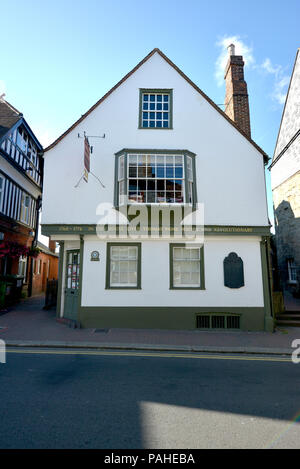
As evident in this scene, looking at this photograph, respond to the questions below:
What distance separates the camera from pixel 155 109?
12.1 metres

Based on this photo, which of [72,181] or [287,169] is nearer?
[72,181]

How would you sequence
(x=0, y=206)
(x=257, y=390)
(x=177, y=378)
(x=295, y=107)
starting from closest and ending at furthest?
(x=257, y=390)
(x=177, y=378)
(x=0, y=206)
(x=295, y=107)

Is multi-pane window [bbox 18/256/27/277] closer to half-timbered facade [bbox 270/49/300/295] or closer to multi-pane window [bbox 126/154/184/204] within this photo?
multi-pane window [bbox 126/154/184/204]

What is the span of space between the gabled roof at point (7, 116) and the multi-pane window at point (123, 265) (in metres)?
10.5

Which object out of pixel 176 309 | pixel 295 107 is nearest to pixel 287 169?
pixel 295 107

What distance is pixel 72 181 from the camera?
1148cm

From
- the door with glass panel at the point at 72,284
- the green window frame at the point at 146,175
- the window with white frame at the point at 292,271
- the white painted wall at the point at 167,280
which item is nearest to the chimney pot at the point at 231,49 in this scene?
the green window frame at the point at 146,175

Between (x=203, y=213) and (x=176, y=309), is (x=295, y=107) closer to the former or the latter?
(x=203, y=213)

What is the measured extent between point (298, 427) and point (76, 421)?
3218 millimetres

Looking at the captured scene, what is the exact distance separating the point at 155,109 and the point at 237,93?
4479 millimetres

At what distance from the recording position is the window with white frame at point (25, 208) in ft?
63.4

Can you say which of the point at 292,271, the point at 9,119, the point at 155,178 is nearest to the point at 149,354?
the point at 155,178

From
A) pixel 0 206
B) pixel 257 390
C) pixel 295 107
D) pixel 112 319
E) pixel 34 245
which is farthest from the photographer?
pixel 34 245

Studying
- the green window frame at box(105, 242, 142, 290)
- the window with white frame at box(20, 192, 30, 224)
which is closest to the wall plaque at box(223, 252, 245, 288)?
the green window frame at box(105, 242, 142, 290)
